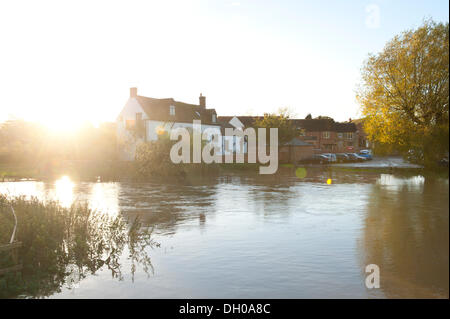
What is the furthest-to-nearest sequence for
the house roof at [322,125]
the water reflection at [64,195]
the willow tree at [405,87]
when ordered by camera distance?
the house roof at [322,125] → the willow tree at [405,87] → the water reflection at [64,195]

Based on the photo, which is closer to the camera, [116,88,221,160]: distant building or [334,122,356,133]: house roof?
[116,88,221,160]: distant building

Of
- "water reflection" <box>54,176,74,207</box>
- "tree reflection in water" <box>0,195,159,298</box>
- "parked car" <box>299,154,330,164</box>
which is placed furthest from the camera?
"parked car" <box>299,154,330,164</box>

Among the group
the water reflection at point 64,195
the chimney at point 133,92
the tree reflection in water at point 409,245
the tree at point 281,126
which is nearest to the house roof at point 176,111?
the chimney at point 133,92

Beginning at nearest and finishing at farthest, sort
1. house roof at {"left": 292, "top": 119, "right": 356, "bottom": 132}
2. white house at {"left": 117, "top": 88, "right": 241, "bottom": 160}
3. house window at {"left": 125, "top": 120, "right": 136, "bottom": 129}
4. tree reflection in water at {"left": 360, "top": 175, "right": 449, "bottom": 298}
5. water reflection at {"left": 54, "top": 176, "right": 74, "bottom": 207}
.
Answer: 1. tree reflection in water at {"left": 360, "top": 175, "right": 449, "bottom": 298}
2. water reflection at {"left": 54, "top": 176, "right": 74, "bottom": 207}
3. white house at {"left": 117, "top": 88, "right": 241, "bottom": 160}
4. house window at {"left": 125, "top": 120, "right": 136, "bottom": 129}
5. house roof at {"left": 292, "top": 119, "right": 356, "bottom": 132}

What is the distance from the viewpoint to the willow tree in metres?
30.4

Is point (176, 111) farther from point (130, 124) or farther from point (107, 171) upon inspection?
point (107, 171)

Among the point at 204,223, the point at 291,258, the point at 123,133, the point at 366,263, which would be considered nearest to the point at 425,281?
the point at 366,263

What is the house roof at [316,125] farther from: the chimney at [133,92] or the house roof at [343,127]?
the chimney at [133,92]

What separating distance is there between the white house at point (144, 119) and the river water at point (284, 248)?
1364 inches

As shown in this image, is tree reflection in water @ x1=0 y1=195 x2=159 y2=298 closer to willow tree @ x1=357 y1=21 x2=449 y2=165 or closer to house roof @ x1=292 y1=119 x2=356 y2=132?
willow tree @ x1=357 y1=21 x2=449 y2=165

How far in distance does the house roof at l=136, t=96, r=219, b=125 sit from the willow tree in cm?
3370

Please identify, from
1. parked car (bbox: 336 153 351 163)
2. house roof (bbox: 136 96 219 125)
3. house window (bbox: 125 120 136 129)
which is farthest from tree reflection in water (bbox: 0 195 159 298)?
parked car (bbox: 336 153 351 163)

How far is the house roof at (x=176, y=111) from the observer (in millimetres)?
61403
